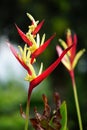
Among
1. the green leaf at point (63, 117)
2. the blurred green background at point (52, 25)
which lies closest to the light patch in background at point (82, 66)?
the blurred green background at point (52, 25)

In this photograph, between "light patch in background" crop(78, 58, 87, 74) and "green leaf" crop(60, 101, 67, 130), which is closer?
"green leaf" crop(60, 101, 67, 130)

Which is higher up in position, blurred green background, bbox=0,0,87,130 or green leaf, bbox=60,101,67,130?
blurred green background, bbox=0,0,87,130

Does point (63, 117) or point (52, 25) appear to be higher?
point (52, 25)

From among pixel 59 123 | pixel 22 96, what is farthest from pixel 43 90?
pixel 59 123

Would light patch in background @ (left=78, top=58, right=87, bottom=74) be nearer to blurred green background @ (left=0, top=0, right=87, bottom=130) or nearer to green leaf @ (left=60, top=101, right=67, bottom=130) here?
blurred green background @ (left=0, top=0, right=87, bottom=130)

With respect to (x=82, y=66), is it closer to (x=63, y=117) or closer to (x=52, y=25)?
(x=52, y=25)

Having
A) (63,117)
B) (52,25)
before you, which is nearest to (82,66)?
(52,25)

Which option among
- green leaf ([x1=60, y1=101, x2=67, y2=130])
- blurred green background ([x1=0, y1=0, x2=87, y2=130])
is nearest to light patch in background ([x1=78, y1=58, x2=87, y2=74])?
blurred green background ([x1=0, y1=0, x2=87, y2=130])

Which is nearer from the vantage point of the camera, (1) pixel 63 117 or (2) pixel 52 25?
(1) pixel 63 117

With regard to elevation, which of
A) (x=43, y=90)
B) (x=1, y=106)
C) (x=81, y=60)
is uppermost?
(x=81, y=60)

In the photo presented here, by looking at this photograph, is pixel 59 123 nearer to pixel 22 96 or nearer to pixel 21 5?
pixel 22 96

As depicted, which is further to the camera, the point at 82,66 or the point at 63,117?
the point at 82,66
